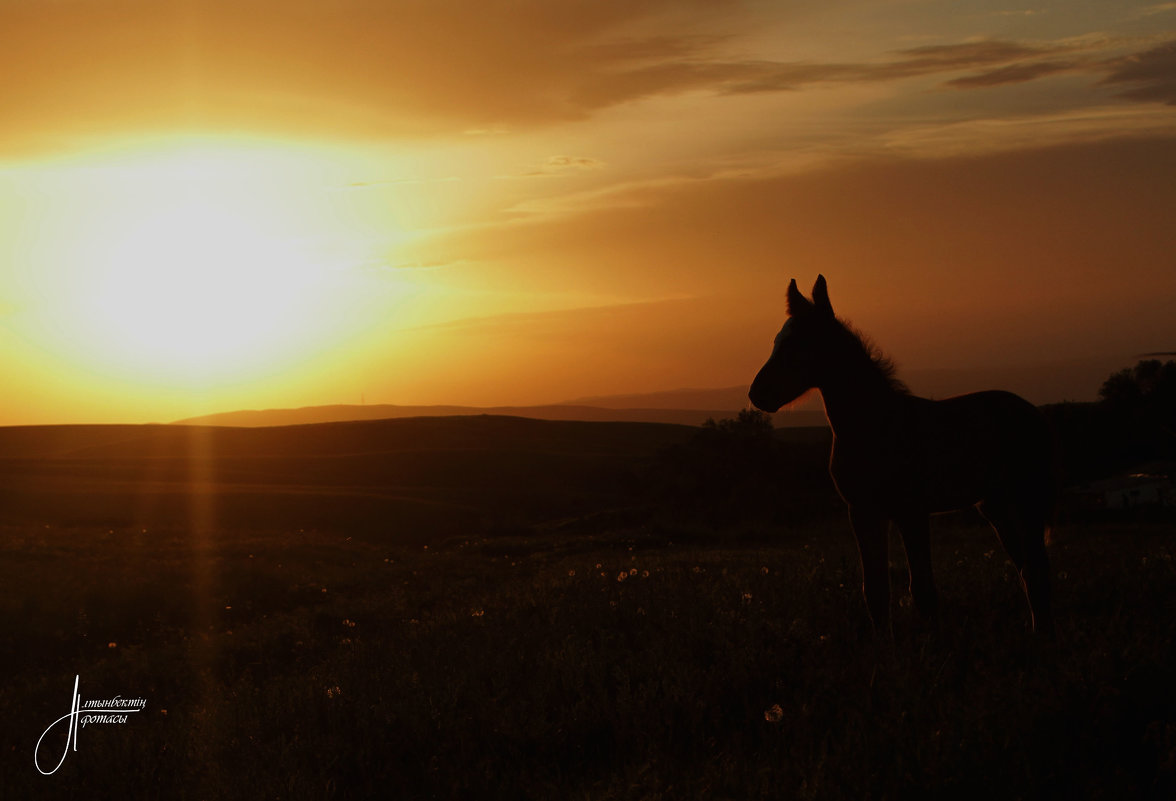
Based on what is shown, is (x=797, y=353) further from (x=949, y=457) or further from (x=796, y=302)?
(x=949, y=457)

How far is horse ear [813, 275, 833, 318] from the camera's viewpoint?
727cm

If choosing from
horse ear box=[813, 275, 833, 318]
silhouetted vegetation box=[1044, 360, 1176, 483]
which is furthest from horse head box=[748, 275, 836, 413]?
silhouetted vegetation box=[1044, 360, 1176, 483]

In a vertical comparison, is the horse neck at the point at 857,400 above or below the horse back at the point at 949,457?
above

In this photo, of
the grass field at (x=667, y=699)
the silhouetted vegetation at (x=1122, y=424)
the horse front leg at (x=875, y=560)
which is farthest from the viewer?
the silhouetted vegetation at (x=1122, y=424)

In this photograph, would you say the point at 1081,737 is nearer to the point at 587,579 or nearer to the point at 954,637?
the point at 954,637

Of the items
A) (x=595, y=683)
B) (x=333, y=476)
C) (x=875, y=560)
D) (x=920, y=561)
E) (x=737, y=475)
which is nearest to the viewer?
(x=595, y=683)

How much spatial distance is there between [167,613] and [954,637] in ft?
43.8

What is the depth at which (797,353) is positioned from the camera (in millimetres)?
7289

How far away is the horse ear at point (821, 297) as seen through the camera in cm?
727

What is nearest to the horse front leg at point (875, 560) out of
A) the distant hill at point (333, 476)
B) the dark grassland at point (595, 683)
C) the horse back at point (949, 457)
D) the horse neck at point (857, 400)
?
the horse back at point (949, 457)

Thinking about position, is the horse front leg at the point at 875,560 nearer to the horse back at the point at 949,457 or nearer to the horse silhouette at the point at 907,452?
the horse silhouette at the point at 907,452

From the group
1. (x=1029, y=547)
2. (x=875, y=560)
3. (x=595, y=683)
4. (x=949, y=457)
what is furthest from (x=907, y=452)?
(x=595, y=683)

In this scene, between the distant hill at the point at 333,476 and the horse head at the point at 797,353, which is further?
the distant hill at the point at 333,476

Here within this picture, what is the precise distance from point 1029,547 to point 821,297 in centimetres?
267
